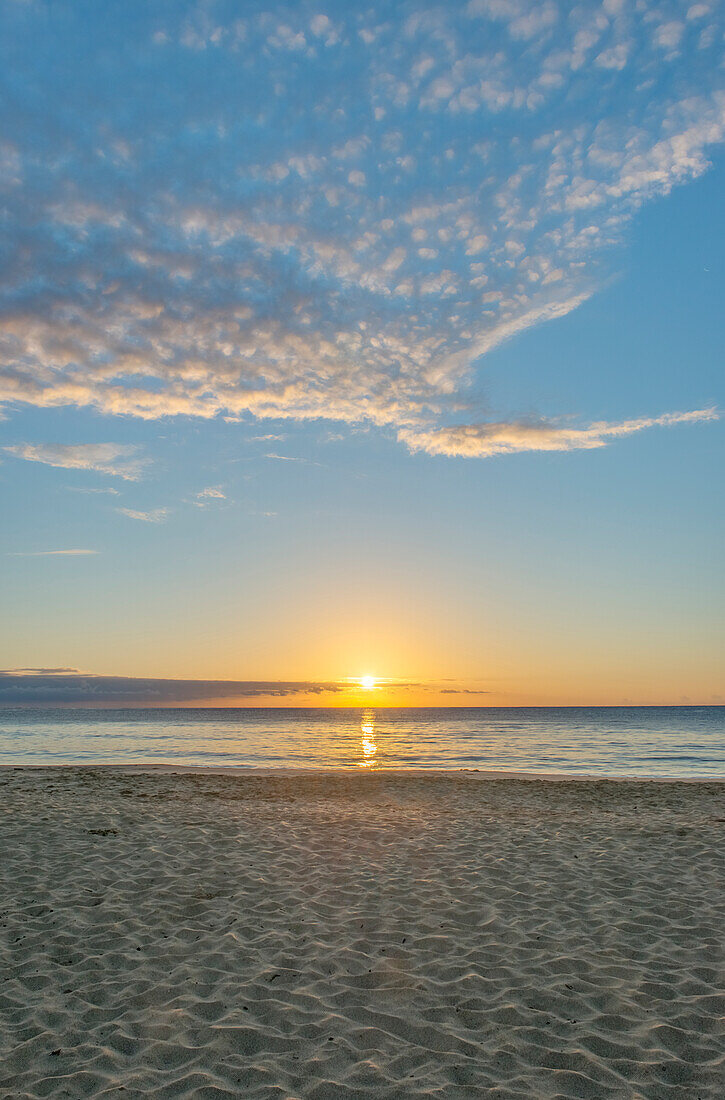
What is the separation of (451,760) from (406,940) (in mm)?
28510

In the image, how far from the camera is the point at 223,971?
5855 mm

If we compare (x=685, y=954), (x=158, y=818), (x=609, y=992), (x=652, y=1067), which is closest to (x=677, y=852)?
(x=685, y=954)

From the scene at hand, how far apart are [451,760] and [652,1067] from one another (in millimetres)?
30480

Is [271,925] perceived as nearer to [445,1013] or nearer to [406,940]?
[406,940]

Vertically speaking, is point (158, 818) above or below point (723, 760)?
above

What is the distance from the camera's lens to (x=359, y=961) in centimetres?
607

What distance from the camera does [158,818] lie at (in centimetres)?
1266

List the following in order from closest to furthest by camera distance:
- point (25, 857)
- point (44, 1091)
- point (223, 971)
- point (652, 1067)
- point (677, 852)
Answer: point (44, 1091) → point (652, 1067) → point (223, 971) → point (25, 857) → point (677, 852)

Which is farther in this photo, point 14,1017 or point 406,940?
point 406,940

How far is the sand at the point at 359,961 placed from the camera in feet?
14.4

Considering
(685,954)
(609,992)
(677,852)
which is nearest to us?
(609,992)

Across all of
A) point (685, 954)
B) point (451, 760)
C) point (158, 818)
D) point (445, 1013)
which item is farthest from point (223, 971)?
point (451, 760)

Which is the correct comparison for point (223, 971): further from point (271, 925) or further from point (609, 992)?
point (609, 992)

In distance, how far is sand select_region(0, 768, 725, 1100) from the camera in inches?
173
